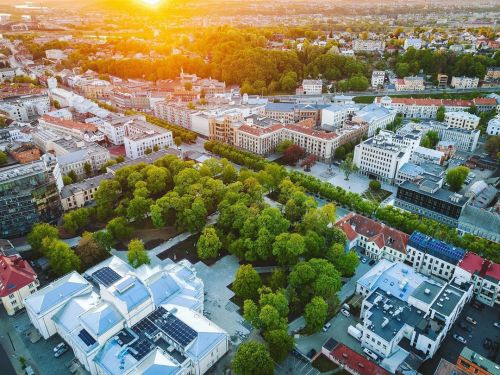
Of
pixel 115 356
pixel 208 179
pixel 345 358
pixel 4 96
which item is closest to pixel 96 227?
pixel 208 179

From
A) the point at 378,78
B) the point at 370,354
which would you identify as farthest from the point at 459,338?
the point at 378,78

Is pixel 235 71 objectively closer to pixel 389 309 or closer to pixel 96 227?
pixel 96 227

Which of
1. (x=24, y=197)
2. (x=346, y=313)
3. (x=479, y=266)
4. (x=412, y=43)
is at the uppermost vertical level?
(x=412, y=43)

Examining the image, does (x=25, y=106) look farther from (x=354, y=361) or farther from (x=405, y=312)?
(x=405, y=312)

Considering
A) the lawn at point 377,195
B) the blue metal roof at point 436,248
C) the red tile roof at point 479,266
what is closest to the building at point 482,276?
the red tile roof at point 479,266

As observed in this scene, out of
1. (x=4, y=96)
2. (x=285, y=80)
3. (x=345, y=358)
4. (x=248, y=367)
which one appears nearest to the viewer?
(x=248, y=367)

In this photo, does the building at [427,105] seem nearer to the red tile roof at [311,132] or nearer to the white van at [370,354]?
the red tile roof at [311,132]

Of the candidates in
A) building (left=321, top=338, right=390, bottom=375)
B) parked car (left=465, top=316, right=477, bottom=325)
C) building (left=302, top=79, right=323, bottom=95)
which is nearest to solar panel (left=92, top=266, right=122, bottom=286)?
building (left=321, top=338, right=390, bottom=375)

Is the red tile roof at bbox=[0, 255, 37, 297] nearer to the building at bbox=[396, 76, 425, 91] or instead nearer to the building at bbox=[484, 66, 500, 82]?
the building at bbox=[396, 76, 425, 91]
